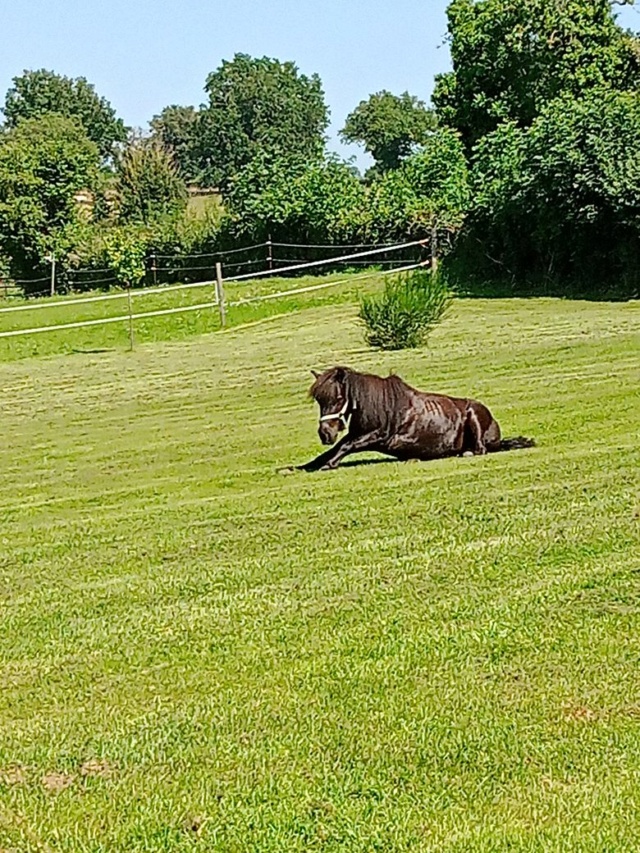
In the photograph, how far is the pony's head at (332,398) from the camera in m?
9.55

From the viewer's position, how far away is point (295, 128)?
11112cm

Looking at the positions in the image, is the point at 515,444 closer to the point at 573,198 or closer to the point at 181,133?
the point at 573,198

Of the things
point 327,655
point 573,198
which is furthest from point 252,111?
point 327,655

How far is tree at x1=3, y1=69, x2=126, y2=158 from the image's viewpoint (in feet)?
334

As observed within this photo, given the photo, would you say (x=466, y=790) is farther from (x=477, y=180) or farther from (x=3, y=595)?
(x=477, y=180)

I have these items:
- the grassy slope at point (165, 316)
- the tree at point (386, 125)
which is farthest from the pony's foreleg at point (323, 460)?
the tree at point (386, 125)

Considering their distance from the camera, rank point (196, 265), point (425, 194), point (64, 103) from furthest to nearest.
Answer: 1. point (64, 103)
2. point (196, 265)
3. point (425, 194)

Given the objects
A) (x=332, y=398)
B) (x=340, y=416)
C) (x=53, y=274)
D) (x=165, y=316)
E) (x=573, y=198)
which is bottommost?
(x=165, y=316)

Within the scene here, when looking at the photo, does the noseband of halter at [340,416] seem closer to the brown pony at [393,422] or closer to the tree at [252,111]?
the brown pony at [393,422]

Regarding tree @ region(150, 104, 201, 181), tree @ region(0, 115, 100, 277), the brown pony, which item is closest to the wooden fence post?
tree @ region(0, 115, 100, 277)

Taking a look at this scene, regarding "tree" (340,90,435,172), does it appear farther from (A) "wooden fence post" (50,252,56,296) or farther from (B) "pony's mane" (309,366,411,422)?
(B) "pony's mane" (309,366,411,422)

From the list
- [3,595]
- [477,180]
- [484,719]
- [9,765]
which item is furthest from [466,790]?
[477,180]

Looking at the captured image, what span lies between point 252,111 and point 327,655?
11080 centimetres

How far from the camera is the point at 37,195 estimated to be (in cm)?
5119
